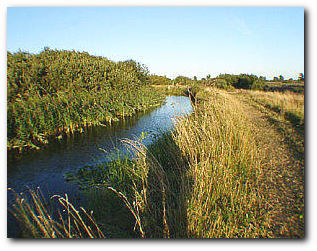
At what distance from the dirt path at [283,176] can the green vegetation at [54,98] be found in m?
5.39

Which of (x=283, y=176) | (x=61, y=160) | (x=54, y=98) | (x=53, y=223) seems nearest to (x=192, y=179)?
(x=283, y=176)

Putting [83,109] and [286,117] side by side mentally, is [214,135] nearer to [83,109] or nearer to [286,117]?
[286,117]

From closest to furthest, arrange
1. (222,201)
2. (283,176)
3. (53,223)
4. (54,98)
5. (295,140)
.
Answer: (222,201) < (283,176) < (53,223) < (295,140) < (54,98)

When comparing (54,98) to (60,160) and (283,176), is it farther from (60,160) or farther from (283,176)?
(283,176)

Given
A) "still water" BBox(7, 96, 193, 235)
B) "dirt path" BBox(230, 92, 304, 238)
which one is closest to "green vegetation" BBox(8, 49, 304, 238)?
"dirt path" BBox(230, 92, 304, 238)

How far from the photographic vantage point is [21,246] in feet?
5.89

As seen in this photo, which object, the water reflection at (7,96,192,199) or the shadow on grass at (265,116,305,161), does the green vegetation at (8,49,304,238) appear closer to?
the shadow on grass at (265,116,305,161)

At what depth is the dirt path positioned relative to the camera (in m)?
1.89

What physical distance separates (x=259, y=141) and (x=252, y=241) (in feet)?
8.69

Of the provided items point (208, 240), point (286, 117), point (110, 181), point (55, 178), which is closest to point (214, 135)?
point (286, 117)

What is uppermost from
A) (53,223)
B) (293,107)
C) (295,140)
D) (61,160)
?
(293,107)

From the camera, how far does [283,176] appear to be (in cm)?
256

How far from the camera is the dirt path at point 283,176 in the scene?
1.89 meters

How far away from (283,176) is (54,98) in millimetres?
8967
